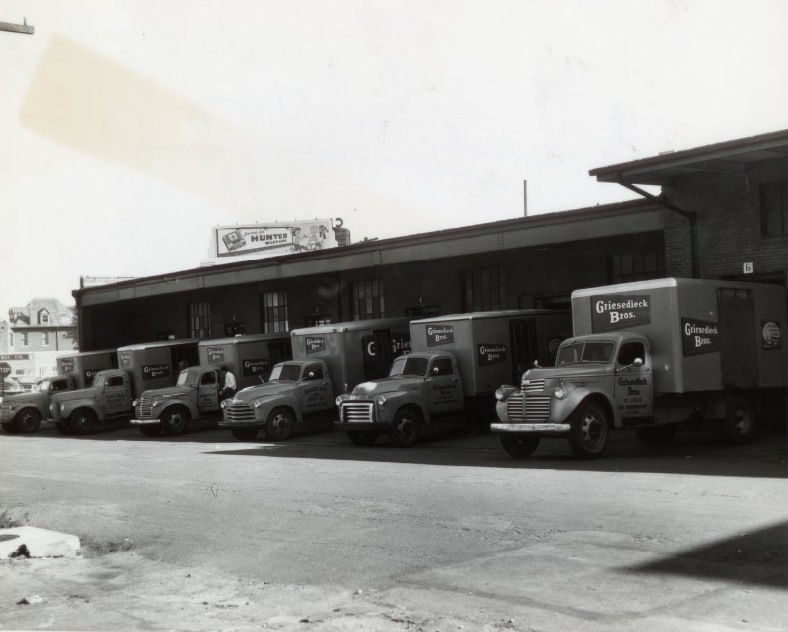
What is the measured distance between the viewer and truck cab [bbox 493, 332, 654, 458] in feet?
47.5

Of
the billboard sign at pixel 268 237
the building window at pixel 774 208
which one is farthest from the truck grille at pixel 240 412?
the billboard sign at pixel 268 237

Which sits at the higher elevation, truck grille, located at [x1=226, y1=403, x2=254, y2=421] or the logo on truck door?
the logo on truck door

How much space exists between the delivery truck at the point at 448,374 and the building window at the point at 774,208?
6230 mm

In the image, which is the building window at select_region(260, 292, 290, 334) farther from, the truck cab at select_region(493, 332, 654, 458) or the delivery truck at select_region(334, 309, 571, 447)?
the truck cab at select_region(493, 332, 654, 458)

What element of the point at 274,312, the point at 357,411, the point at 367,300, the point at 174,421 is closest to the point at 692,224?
the point at 357,411

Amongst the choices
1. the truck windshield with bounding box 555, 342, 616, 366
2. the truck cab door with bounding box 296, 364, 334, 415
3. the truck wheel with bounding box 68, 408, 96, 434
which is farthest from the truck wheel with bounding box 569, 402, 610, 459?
the truck wheel with bounding box 68, 408, 96, 434

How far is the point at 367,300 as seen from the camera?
30.3 meters

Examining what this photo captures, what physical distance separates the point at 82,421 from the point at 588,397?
19.8 metres

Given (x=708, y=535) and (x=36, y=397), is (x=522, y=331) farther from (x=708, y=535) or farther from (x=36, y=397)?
(x=36, y=397)

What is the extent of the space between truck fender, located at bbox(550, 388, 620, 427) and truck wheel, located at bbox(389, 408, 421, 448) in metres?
5.27

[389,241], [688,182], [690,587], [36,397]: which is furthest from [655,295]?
[36,397]

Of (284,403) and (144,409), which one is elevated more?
(284,403)

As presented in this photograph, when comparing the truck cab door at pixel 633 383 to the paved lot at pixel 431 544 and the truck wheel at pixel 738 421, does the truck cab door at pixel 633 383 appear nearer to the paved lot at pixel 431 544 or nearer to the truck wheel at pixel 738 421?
the paved lot at pixel 431 544

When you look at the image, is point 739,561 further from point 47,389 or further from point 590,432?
point 47,389
